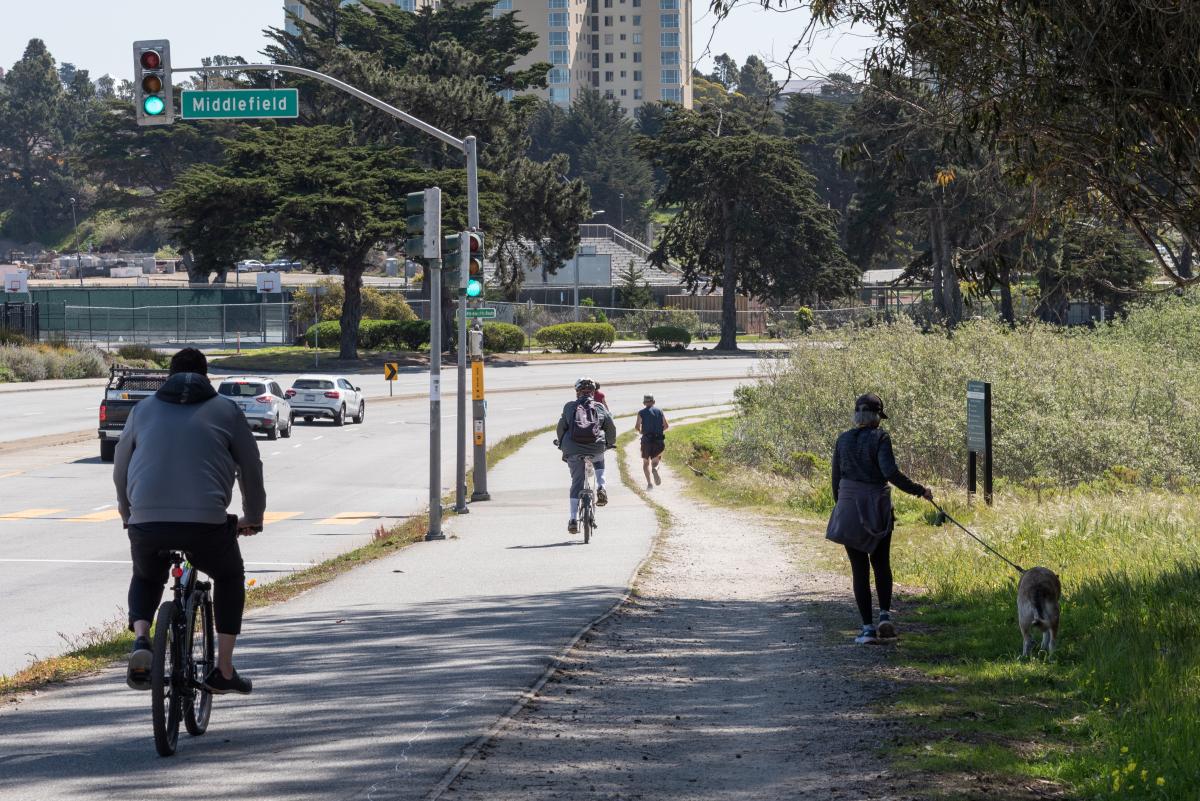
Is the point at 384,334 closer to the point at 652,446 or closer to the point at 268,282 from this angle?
the point at 268,282

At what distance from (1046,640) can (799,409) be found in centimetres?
2283

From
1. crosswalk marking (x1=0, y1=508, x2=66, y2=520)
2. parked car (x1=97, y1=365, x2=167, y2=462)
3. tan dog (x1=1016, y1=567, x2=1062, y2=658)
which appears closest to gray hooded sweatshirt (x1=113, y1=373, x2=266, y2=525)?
tan dog (x1=1016, y1=567, x2=1062, y2=658)

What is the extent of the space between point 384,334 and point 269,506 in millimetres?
52363

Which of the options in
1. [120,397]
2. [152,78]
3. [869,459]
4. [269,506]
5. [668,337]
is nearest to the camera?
[869,459]

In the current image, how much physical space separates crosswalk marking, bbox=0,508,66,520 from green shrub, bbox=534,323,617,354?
57.7 m

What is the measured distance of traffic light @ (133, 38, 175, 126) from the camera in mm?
19891

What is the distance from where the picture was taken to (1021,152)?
14.3 m

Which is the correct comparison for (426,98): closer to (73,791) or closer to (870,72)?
(870,72)

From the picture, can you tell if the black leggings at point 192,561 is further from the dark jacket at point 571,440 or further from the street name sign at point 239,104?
the street name sign at point 239,104

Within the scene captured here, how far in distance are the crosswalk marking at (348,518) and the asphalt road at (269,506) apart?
2 centimetres

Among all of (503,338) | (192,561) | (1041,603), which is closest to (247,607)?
(192,561)

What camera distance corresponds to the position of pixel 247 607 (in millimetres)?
13180

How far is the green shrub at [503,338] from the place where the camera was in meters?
77.3

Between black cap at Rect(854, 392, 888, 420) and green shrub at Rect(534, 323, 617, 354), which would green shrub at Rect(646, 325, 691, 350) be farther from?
black cap at Rect(854, 392, 888, 420)
